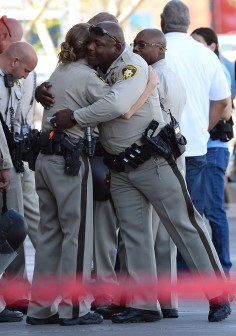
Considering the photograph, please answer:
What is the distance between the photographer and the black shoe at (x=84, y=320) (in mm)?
8297

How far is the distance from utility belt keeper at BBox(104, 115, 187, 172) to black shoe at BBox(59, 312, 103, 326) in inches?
40.4

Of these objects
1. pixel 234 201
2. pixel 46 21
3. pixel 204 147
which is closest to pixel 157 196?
pixel 204 147

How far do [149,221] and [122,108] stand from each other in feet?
2.90

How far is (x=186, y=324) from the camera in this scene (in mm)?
8391

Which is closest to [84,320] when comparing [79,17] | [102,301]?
[102,301]

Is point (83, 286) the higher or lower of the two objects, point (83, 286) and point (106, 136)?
the lower

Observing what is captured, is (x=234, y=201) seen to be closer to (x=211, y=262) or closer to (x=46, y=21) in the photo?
(x=211, y=262)

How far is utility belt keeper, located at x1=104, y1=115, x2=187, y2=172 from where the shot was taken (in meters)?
8.22

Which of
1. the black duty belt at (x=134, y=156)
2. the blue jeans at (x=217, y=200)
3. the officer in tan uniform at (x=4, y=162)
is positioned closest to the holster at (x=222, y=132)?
the blue jeans at (x=217, y=200)

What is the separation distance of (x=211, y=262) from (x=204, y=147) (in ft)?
6.63

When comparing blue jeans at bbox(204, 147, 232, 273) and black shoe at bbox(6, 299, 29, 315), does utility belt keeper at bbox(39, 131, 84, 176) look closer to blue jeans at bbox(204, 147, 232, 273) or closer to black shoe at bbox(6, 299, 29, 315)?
black shoe at bbox(6, 299, 29, 315)

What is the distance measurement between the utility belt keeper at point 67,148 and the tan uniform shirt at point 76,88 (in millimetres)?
77

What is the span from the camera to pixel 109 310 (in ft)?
29.0

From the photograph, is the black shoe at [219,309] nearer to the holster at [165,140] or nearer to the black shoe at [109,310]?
the black shoe at [109,310]
